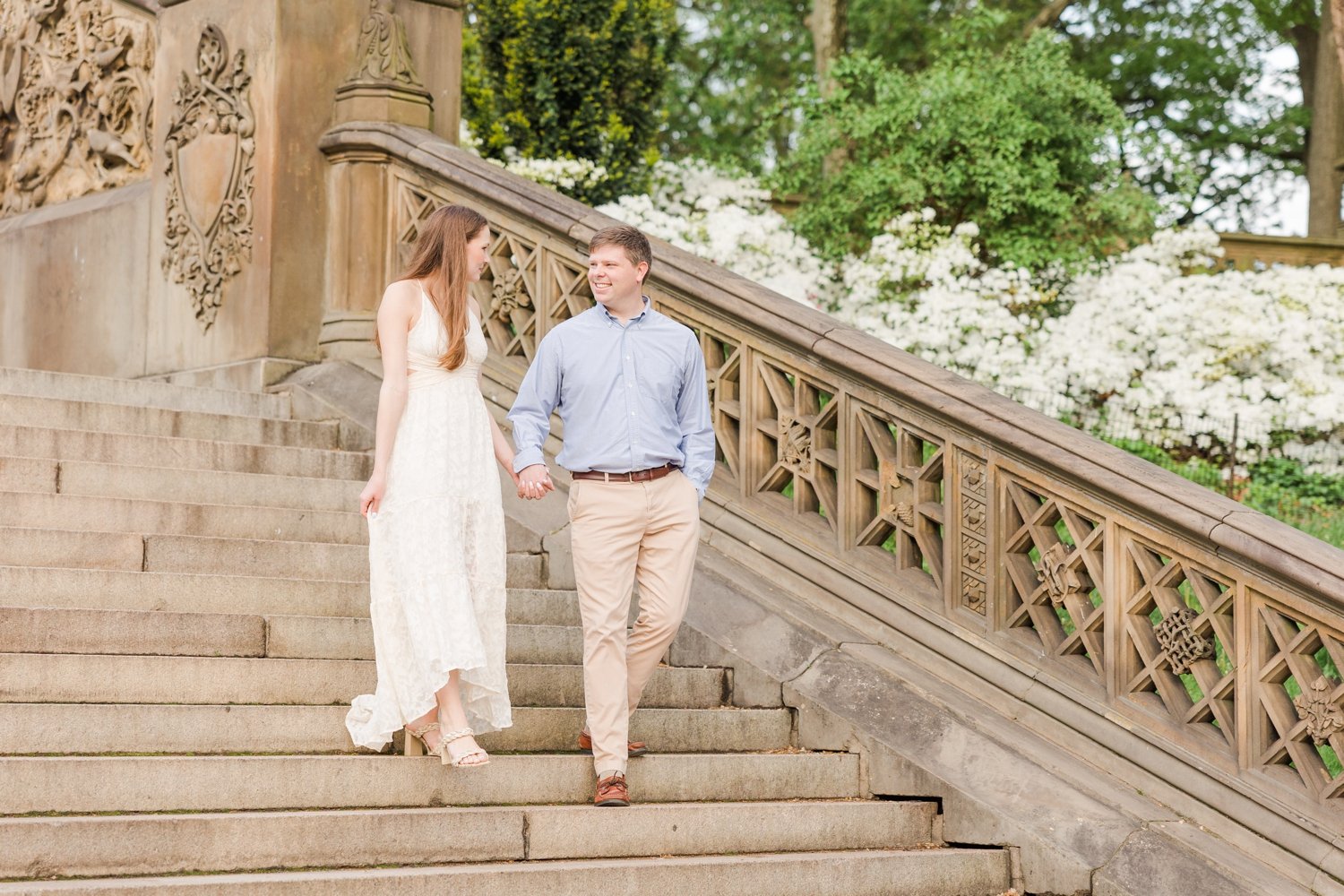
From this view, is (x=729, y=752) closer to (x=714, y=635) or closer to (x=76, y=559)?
(x=714, y=635)

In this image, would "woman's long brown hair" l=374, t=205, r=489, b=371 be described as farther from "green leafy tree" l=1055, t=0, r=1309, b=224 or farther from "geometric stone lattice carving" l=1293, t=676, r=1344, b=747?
"green leafy tree" l=1055, t=0, r=1309, b=224

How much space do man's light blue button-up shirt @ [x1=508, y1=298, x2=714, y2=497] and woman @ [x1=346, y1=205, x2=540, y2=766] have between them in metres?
0.24

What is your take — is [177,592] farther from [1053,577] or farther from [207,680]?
[1053,577]

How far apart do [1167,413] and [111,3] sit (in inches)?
338

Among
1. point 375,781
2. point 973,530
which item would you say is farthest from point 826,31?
point 375,781

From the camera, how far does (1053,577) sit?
20.4ft

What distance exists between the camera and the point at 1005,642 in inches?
250

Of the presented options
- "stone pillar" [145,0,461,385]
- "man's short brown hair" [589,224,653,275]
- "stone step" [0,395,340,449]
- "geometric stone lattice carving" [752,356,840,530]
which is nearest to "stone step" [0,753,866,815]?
"geometric stone lattice carving" [752,356,840,530]

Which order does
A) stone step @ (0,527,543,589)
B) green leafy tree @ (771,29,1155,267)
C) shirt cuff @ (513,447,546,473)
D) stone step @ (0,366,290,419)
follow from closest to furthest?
shirt cuff @ (513,447,546,473) < stone step @ (0,527,543,589) < stone step @ (0,366,290,419) < green leafy tree @ (771,29,1155,267)

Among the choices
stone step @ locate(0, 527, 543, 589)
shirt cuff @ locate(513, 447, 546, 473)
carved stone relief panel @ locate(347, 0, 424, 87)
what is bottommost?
stone step @ locate(0, 527, 543, 589)

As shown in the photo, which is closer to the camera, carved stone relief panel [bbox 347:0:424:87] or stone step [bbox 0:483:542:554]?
stone step [bbox 0:483:542:554]

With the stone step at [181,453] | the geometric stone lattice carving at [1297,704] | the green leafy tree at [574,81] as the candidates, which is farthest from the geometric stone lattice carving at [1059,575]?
the green leafy tree at [574,81]

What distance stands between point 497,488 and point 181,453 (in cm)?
240

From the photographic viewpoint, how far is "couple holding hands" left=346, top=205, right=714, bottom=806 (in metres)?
5.18
